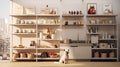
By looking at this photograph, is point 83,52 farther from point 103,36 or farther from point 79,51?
point 103,36

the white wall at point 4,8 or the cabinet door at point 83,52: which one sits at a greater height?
the white wall at point 4,8

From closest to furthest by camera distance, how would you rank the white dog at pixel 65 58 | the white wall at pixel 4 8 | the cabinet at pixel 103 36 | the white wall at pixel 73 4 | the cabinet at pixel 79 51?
the white dog at pixel 65 58, the cabinet at pixel 79 51, the cabinet at pixel 103 36, the white wall at pixel 73 4, the white wall at pixel 4 8

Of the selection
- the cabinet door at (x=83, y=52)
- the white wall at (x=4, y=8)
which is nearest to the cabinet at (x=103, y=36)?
the cabinet door at (x=83, y=52)

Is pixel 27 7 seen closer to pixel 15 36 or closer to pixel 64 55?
pixel 15 36

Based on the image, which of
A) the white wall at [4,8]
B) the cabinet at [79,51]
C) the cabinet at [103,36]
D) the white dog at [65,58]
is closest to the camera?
the white dog at [65,58]

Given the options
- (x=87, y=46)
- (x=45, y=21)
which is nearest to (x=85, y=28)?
(x=87, y=46)

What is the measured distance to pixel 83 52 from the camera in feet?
42.2

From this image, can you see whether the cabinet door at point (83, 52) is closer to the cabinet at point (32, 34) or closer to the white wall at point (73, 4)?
the cabinet at point (32, 34)

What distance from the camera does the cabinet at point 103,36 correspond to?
13078mm

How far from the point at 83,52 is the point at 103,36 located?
3.98ft

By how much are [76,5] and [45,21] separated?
1592mm

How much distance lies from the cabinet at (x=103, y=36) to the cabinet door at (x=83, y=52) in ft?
0.98

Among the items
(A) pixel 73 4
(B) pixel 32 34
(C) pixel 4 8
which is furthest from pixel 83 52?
(C) pixel 4 8

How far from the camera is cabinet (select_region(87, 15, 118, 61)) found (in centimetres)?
1308
